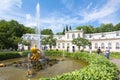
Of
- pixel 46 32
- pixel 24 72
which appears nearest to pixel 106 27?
pixel 46 32

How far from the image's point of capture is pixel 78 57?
27328mm

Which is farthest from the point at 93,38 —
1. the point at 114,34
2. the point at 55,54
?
the point at 55,54

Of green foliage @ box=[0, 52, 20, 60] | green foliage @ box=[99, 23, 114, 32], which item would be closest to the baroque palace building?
green foliage @ box=[0, 52, 20, 60]

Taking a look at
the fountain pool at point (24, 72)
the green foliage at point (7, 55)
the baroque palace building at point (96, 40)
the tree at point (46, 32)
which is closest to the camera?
the fountain pool at point (24, 72)

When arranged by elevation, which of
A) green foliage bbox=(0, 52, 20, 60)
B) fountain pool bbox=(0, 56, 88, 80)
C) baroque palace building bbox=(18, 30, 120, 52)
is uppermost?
baroque palace building bbox=(18, 30, 120, 52)

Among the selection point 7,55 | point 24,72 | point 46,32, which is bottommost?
point 24,72

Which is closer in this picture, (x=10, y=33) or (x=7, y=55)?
(x=7, y=55)

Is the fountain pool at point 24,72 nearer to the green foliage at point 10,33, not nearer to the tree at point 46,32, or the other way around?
the green foliage at point 10,33

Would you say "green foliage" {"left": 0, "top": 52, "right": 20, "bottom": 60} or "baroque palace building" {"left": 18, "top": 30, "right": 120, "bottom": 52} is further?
"baroque palace building" {"left": 18, "top": 30, "right": 120, "bottom": 52}

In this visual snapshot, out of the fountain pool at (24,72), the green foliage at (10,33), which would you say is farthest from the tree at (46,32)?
the fountain pool at (24,72)

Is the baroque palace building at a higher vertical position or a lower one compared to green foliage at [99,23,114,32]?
lower

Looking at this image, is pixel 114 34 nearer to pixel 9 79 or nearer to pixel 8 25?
pixel 8 25

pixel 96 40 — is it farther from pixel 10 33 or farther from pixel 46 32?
pixel 46 32

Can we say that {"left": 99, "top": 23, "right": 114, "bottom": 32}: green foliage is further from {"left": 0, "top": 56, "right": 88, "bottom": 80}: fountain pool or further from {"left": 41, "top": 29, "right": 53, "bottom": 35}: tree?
{"left": 0, "top": 56, "right": 88, "bottom": 80}: fountain pool
